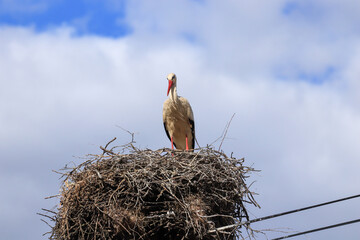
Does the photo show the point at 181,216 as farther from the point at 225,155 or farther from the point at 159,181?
the point at 225,155

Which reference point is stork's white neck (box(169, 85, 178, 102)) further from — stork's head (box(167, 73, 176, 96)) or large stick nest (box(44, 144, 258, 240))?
large stick nest (box(44, 144, 258, 240))

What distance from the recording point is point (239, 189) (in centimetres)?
816

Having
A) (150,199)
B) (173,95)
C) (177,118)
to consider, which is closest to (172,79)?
(173,95)

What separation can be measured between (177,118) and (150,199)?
377 cm

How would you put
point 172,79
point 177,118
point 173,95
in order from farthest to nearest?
point 172,79 → point 177,118 → point 173,95

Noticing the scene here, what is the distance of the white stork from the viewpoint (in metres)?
11.2

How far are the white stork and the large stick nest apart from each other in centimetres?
302

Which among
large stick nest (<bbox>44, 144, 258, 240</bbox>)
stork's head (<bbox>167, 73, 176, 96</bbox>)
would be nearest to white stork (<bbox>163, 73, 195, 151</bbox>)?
stork's head (<bbox>167, 73, 176, 96</bbox>)

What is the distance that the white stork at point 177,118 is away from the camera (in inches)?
443

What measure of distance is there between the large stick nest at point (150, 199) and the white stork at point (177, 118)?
9.92 ft

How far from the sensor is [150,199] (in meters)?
7.74

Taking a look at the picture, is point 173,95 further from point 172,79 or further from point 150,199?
point 150,199

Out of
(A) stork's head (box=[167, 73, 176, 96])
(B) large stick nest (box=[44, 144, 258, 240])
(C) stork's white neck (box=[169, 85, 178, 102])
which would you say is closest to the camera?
(B) large stick nest (box=[44, 144, 258, 240])

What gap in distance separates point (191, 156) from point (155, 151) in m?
0.53
